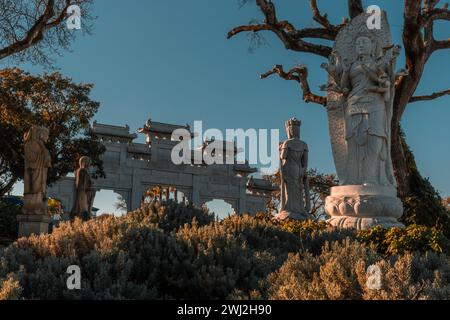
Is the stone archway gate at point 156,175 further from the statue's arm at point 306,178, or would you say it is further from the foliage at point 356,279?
the foliage at point 356,279

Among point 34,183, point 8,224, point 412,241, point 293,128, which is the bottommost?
point 412,241

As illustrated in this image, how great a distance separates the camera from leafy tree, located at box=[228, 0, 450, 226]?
12.9 meters

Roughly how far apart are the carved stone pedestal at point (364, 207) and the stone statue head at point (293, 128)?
4075 millimetres

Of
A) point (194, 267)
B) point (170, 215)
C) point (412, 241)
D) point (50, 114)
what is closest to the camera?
point (194, 267)

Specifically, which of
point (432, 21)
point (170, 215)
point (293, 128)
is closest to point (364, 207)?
point (170, 215)

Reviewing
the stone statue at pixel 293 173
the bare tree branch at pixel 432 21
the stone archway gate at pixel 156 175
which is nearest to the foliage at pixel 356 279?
the stone statue at pixel 293 173

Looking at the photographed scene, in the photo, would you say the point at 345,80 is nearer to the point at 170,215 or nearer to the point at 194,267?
the point at 170,215

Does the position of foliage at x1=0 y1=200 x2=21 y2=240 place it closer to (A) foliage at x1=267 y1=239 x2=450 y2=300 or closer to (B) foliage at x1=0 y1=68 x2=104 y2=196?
(B) foliage at x1=0 y1=68 x2=104 y2=196

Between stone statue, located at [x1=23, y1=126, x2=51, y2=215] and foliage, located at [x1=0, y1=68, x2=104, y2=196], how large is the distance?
11.0 meters

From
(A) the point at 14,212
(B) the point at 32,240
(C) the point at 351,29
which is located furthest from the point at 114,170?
(B) the point at 32,240

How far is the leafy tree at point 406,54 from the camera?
12.9 meters

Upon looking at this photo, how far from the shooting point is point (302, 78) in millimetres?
16391

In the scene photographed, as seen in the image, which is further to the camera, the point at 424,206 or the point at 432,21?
the point at 432,21

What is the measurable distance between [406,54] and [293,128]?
4.59 metres
